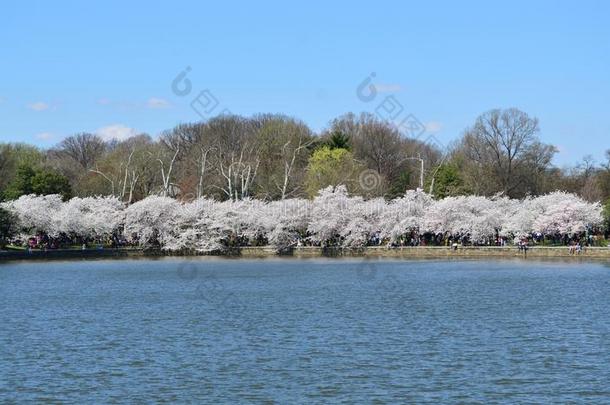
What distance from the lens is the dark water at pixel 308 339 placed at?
20.7m

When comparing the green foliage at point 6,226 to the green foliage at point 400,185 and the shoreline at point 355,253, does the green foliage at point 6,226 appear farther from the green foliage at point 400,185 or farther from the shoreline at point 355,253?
the green foliage at point 400,185

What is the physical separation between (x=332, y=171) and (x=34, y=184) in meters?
27.7

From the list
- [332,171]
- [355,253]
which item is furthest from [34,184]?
[355,253]

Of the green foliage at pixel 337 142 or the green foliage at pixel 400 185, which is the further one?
the green foliage at pixel 337 142

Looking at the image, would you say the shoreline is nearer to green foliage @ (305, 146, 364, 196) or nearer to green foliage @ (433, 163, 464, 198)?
green foliage @ (305, 146, 364, 196)

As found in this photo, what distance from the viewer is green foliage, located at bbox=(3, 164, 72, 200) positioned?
84.5 metres

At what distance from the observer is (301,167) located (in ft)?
317

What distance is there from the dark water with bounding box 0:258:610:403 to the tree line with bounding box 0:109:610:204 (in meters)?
37.8

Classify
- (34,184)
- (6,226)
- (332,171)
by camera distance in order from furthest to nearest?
(34,184)
(332,171)
(6,226)

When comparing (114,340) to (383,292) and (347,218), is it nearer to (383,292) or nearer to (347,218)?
(383,292)

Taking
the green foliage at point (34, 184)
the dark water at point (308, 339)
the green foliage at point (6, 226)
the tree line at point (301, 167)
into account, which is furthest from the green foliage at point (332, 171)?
the dark water at point (308, 339)

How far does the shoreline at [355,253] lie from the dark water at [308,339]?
16855 millimetres

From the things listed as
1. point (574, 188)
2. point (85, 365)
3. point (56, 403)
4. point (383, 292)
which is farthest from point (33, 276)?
point (574, 188)

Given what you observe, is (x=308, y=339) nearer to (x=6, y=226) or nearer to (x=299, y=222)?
(x=6, y=226)
